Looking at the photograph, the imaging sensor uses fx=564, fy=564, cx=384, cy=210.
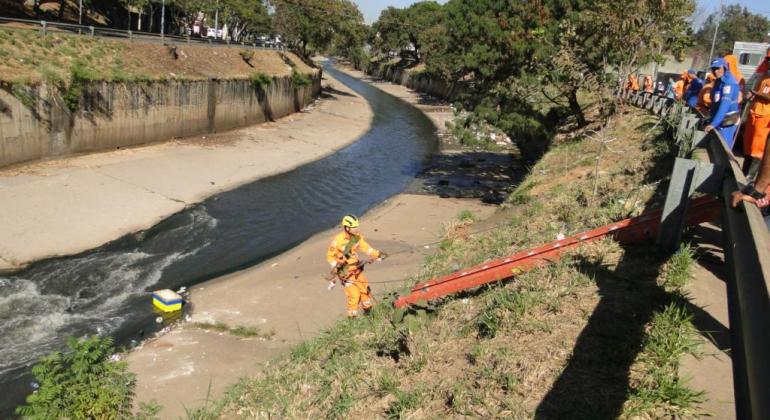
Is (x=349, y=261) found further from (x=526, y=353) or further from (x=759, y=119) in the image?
(x=759, y=119)

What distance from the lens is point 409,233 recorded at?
17.7m

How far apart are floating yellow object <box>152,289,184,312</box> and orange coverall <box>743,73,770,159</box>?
35.4 ft

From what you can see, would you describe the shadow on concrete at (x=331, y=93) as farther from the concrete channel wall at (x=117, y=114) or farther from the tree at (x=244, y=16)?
the concrete channel wall at (x=117, y=114)

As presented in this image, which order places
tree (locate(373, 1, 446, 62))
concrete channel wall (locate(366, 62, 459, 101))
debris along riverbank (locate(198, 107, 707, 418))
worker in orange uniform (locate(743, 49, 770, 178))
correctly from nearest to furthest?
debris along riverbank (locate(198, 107, 707, 418)), worker in orange uniform (locate(743, 49, 770, 178)), concrete channel wall (locate(366, 62, 459, 101)), tree (locate(373, 1, 446, 62))

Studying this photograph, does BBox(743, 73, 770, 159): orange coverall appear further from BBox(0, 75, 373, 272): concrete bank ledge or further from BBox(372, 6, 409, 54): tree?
BBox(372, 6, 409, 54): tree

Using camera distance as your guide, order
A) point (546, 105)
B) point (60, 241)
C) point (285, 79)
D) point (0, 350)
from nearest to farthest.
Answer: point (0, 350) → point (60, 241) → point (546, 105) → point (285, 79)

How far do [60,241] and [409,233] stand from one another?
983 cm

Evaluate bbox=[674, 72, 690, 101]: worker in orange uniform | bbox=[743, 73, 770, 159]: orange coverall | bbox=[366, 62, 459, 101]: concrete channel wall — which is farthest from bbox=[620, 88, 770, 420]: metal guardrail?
bbox=[366, 62, 459, 101]: concrete channel wall

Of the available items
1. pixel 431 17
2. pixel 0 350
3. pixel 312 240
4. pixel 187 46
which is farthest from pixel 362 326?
pixel 431 17

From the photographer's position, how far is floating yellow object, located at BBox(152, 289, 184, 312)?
12.2 meters

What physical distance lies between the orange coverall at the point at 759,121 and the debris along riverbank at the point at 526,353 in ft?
5.36

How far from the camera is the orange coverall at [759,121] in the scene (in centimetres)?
641

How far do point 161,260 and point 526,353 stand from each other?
40.7 ft

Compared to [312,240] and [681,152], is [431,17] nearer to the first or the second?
[312,240]
